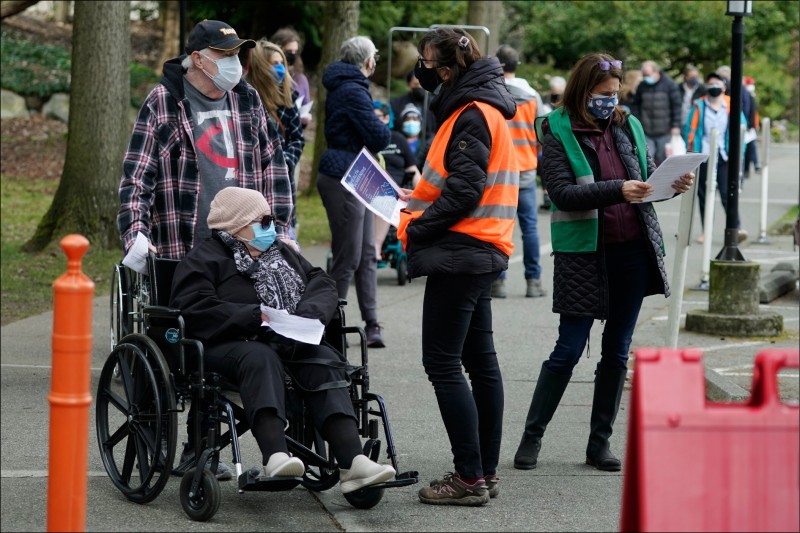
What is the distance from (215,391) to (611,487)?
1.82 meters

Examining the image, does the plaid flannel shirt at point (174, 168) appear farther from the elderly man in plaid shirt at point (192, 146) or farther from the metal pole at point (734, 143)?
the metal pole at point (734, 143)

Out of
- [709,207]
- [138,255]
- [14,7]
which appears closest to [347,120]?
[138,255]

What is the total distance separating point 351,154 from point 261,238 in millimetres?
3258

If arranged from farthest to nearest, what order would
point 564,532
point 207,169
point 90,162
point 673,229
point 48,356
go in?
point 673,229
point 90,162
point 48,356
point 207,169
point 564,532

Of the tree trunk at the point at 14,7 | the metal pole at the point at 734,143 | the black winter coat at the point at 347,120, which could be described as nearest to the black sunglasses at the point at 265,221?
the black winter coat at the point at 347,120

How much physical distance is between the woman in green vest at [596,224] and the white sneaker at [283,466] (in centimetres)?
151

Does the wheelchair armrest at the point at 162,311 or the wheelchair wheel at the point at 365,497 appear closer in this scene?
the wheelchair wheel at the point at 365,497

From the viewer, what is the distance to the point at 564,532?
5172mm

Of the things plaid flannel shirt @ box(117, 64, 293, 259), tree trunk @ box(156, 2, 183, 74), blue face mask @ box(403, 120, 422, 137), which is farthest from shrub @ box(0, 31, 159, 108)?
plaid flannel shirt @ box(117, 64, 293, 259)

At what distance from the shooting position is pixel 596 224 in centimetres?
600

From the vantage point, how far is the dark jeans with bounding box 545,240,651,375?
6062mm

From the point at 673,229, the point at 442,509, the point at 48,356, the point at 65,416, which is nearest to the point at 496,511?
the point at 442,509

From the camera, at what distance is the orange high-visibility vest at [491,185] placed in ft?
17.7

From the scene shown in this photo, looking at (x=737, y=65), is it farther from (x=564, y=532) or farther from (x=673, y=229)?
(x=673, y=229)
